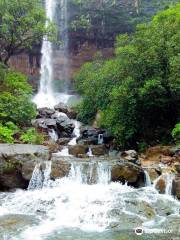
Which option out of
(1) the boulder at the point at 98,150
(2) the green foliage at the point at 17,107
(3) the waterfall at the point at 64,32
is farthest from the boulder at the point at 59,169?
(3) the waterfall at the point at 64,32

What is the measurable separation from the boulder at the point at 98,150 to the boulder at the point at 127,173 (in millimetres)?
4920

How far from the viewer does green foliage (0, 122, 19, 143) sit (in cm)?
1816

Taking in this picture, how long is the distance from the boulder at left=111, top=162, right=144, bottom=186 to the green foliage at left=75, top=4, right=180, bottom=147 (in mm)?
4074

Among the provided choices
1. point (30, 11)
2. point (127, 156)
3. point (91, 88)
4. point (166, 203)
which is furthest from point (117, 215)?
point (30, 11)

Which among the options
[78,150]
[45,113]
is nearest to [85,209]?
[78,150]

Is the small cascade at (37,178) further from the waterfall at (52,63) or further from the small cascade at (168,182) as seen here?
the waterfall at (52,63)

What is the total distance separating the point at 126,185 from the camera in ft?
48.6

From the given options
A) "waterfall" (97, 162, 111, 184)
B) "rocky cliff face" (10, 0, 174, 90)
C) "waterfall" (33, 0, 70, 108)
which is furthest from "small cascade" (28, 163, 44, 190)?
"rocky cliff face" (10, 0, 174, 90)

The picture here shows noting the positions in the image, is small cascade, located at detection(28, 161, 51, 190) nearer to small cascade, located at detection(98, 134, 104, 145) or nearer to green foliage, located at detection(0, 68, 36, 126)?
green foliage, located at detection(0, 68, 36, 126)

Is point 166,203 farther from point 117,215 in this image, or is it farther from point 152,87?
point 152,87

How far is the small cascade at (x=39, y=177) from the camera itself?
48.6 feet

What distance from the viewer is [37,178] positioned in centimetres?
1491

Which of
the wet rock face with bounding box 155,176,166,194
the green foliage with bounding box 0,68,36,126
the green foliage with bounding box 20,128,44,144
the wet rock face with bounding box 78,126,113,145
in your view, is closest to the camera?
the wet rock face with bounding box 155,176,166,194

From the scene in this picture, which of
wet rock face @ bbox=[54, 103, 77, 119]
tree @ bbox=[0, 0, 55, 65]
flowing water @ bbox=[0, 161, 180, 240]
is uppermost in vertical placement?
tree @ bbox=[0, 0, 55, 65]
